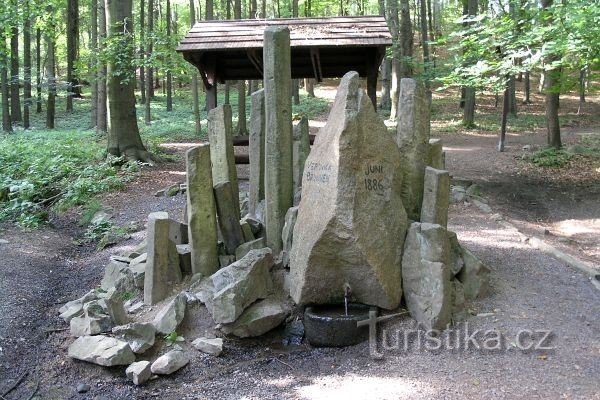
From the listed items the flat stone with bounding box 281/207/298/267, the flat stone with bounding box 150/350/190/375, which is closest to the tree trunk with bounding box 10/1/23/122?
the flat stone with bounding box 281/207/298/267

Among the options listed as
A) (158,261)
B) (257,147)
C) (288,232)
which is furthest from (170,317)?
(257,147)

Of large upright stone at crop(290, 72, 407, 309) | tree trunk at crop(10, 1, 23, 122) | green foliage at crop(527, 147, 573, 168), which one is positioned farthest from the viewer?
tree trunk at crop(10, 1, 23, 122)

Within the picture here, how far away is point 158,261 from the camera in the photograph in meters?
6.24

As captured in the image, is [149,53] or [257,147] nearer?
[257,147]

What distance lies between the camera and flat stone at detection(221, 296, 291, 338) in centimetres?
549

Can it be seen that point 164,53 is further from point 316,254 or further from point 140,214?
point 316,254

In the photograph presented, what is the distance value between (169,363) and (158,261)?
151cm

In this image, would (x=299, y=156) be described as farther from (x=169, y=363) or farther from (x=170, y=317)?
(x=169, y=363)

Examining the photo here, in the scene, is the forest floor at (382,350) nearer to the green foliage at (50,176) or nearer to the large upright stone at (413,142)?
the large upright stone at (413,142)

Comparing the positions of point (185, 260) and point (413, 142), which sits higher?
point (413, 142)

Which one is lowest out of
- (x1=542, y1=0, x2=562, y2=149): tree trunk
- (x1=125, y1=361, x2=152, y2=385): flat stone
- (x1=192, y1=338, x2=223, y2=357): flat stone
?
(x1=125, y1=361, x2=152, y2=385): flat stone

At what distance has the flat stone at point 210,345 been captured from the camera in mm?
5309

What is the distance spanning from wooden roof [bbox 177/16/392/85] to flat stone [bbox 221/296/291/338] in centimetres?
507

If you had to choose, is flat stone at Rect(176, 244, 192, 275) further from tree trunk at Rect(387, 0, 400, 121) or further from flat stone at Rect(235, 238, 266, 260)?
tree trunk at Rect(387, 0, 400, 121)
